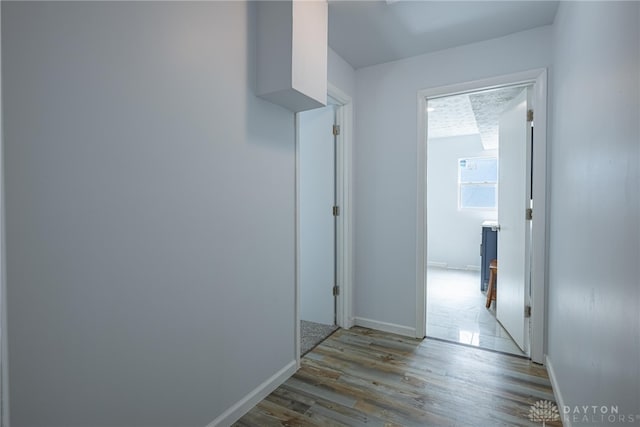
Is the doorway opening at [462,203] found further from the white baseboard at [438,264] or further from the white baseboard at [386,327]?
the white baseboard at [386,327]

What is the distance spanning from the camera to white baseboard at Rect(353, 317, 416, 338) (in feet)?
9.24

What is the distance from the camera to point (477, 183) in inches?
229

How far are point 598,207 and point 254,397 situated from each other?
1.93 m

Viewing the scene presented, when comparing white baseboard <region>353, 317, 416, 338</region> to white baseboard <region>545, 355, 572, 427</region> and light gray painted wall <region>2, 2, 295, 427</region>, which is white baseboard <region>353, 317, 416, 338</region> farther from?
light gray painted wall <region>2, 2, 295, 427</region>

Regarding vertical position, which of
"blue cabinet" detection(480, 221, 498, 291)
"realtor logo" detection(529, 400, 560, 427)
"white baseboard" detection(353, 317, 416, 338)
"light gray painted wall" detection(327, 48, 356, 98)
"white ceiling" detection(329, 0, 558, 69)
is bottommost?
"realtor logo" detection(529, 400, 560, 427)

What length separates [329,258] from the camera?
3027 mm

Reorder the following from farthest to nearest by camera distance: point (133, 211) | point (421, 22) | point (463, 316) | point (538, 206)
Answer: point (463, 316) → point (538, 206) → point (421, 22) → point (133, 211)

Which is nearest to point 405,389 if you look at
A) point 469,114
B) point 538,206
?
point 538,206

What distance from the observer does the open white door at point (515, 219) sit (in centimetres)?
245

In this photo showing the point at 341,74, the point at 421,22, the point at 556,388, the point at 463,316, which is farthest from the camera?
the point at 463,316

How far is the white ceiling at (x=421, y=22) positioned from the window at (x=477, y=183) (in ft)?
12.4

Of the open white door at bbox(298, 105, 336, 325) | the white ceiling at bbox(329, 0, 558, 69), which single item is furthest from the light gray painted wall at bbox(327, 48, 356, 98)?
the open white door at bbox(298, 105, 336, 325)

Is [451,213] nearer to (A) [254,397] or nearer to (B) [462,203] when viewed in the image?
(B) [462,203]

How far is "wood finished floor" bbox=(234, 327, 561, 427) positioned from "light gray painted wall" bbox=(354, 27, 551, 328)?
1.60 feet
